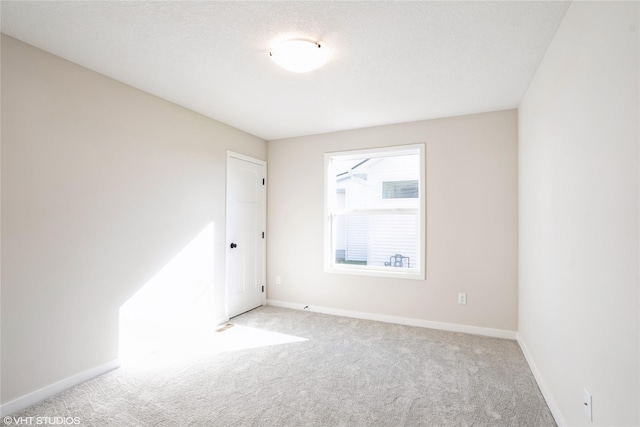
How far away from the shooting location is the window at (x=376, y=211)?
388 cm

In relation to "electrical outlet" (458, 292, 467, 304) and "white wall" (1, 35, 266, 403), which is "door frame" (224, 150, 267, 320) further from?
"electrical outlet" (458, 292, 467, 304)

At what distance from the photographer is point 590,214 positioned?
1.49 metres

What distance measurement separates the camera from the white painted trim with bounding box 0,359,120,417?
6.65 feet

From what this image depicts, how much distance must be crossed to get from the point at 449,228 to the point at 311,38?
8.44ft

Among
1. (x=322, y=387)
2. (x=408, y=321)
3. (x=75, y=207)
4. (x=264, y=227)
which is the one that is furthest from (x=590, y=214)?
(x=264, y=227)

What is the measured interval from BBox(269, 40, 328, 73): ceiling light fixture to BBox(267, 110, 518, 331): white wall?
197 cm

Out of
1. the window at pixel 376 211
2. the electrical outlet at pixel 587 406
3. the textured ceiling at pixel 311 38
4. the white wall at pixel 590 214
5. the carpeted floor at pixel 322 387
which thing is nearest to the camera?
the white wall at pixel 590 214

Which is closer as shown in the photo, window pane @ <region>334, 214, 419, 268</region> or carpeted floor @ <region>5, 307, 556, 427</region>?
carpeted floor @ <region>5, 307, 556, 427</region>

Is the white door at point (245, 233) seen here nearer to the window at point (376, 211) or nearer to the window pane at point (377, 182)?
the window at point (376, 211)

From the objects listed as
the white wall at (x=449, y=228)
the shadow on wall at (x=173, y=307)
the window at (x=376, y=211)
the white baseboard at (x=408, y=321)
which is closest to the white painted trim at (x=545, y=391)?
the white baseboard at (x=408, y=321)

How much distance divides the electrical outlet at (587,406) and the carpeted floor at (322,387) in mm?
538

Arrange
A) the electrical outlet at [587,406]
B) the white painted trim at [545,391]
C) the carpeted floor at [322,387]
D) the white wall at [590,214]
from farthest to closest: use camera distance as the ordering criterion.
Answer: the carpeted floor at [322,387] → the white painted trim at [545,391] → the electrical outlet at [587,406] → the white wall at [590,214]

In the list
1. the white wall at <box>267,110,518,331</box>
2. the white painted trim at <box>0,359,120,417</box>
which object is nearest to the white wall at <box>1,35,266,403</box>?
the white painted trim at <box>0,359,120,417</box>

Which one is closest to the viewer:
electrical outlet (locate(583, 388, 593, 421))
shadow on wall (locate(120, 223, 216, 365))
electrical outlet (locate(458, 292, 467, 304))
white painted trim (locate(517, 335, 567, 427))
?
electrical outlet (locate(583, 388, 593, 421))
